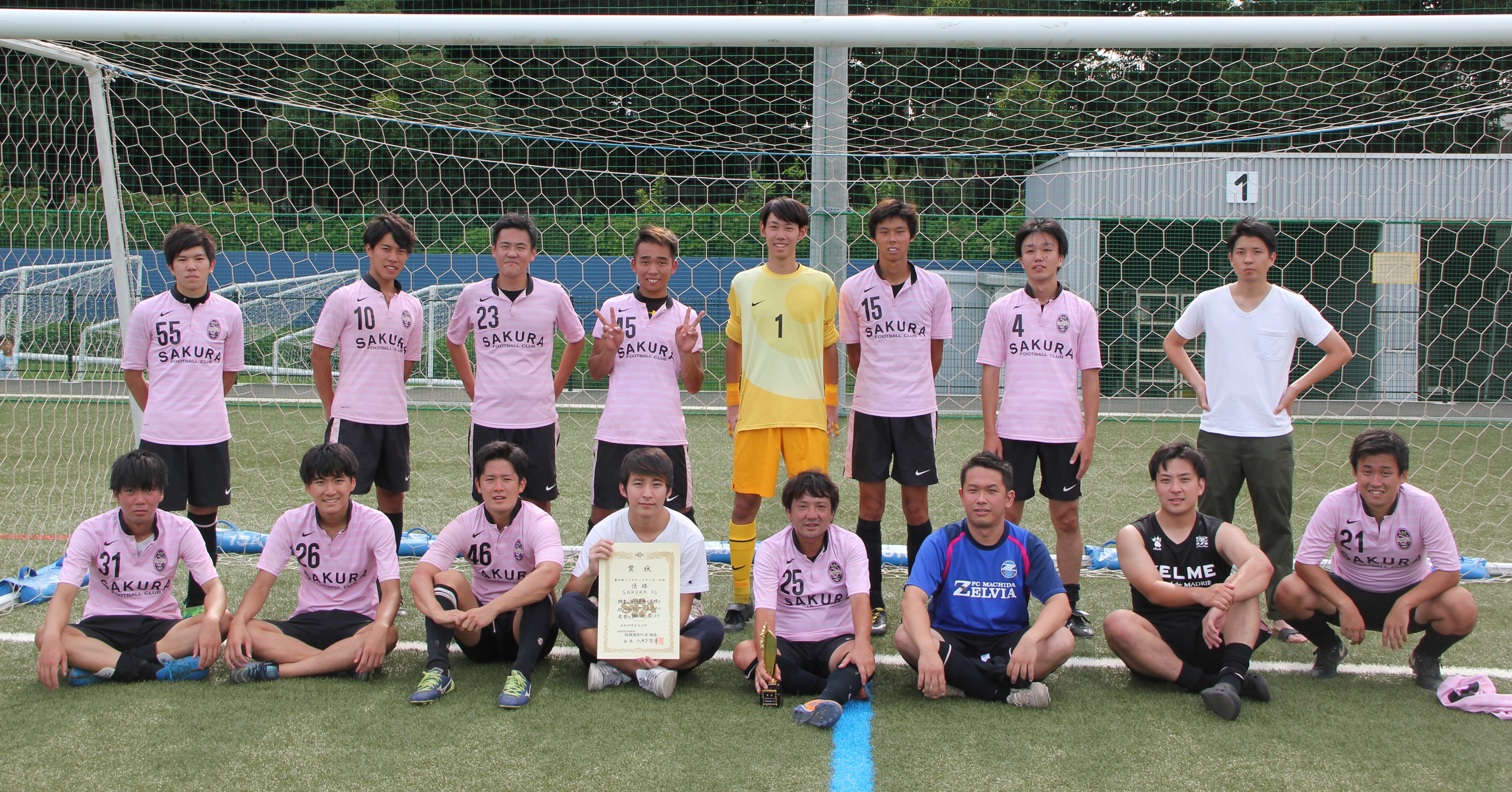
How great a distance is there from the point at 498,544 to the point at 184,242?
68.9 inches

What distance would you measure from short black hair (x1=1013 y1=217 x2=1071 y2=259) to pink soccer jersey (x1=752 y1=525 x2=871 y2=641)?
4.53 ft

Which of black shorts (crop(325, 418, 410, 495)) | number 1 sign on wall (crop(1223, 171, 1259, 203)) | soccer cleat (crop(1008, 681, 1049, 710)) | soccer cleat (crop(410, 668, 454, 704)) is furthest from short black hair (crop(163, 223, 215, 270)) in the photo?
number 1 sign on wall (crop(1223, 171, 1259, 203))

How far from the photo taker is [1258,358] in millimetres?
3719

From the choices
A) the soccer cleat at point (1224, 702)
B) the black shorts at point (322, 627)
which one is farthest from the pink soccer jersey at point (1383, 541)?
the black shorts at point (322, 627)

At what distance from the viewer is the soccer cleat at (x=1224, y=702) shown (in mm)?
2867

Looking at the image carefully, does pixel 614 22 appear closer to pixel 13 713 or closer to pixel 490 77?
pixel 490 77

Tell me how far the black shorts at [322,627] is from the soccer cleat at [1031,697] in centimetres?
200

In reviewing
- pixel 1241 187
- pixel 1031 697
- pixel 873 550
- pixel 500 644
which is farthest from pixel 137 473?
pixel 1241 187

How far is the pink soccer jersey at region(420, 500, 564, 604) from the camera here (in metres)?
3.29

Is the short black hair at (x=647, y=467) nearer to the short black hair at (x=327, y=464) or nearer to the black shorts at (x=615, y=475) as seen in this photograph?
the black shorts at (x=615, y=475)

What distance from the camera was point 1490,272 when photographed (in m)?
10.2

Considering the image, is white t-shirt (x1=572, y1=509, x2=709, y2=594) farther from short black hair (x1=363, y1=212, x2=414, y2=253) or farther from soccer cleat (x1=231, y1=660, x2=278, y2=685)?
short black hair (x1=363, y1=212, x2=414, y2=253)

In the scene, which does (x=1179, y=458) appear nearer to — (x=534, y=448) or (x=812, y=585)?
(x=812, y=585)

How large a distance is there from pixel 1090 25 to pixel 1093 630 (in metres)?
2.23
